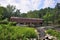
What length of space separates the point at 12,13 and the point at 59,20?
15.6 m

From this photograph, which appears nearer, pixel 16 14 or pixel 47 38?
pixel 47 38

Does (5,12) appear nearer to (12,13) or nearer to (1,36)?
(12,13)

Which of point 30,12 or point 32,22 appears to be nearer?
point 32,22

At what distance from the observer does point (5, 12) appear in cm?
4353

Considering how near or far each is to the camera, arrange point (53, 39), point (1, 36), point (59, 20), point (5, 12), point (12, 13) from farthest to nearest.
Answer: point (12, 13) → point (5, 12) → point (59, 20) → point (53, 39) → point (1, 36)

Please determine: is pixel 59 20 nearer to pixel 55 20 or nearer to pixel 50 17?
pixel 55 20

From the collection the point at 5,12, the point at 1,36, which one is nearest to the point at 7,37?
the point at 1,36

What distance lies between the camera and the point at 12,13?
47875 mm

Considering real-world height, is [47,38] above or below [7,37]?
below

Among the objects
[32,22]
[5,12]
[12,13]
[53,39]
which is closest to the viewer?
[53,39]

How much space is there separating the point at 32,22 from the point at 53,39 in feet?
66.7

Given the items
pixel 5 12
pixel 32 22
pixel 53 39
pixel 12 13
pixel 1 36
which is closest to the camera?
pixel 1 36

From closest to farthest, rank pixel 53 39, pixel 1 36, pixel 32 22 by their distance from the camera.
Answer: pixel 1 36 < pixel 53 39 < pixel 32 22

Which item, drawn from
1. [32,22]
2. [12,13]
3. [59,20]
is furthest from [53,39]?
[12,13]
